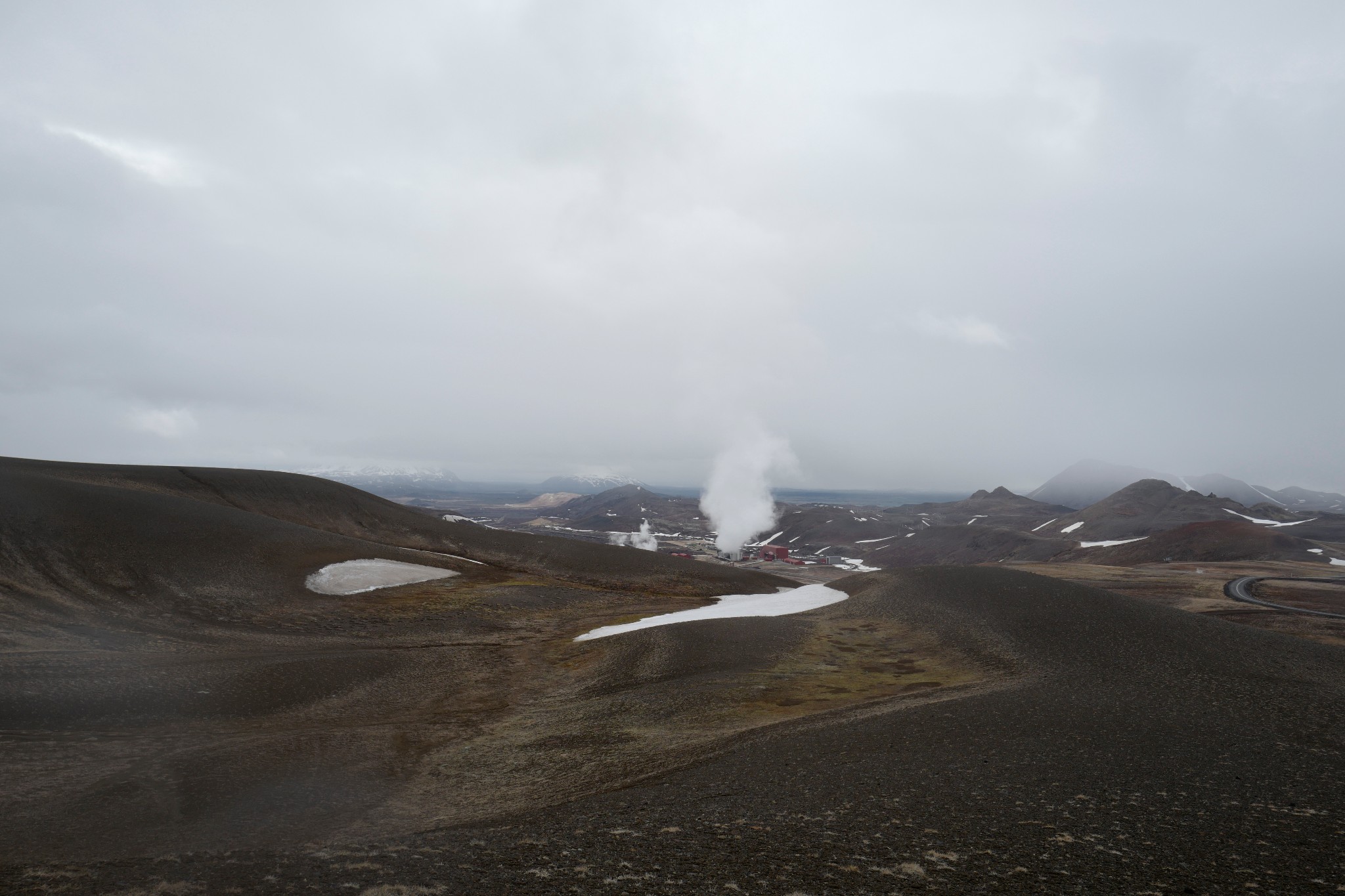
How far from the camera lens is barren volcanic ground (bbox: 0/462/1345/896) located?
8.62m

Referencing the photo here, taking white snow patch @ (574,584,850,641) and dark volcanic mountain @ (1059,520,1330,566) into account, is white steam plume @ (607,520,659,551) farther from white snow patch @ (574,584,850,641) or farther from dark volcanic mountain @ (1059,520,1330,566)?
white snow patch @ (574,584,850,641)

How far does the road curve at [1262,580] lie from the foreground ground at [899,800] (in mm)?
35503

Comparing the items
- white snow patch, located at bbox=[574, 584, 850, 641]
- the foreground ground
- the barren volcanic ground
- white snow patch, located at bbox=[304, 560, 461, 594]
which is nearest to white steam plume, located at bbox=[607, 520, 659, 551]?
white snow patch, located at bbox=[574, 584, 850, 641]

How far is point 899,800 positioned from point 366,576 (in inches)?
1806

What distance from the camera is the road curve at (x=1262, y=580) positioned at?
48.8 m

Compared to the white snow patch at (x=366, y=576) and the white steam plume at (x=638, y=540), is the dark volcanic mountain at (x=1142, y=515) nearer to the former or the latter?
the white steam plume at (x=638, y=540)

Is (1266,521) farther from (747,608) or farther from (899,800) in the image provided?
(899,800)

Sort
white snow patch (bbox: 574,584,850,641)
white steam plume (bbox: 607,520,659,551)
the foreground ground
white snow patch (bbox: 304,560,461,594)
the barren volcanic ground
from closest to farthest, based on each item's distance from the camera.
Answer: the foreground ground, the barren volcanic ground, white snow patch (bbox: 574,584,850,641), white snow patch (bbox: 304,560,461,594), white steam plume (bbox: 607,520,659,551)

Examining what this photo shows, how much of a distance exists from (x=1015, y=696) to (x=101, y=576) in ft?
159

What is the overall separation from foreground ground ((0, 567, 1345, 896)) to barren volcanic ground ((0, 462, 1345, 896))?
8 cm

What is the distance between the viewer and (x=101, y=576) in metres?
37.0

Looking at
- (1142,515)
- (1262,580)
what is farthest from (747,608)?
(1142,515)

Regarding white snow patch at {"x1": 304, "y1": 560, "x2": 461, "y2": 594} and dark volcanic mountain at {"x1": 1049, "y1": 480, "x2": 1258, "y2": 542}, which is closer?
white snow patch at {"x1": 304, "y1": 560, "x2": 461, "y2": 594}

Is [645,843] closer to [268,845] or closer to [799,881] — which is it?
[799,881]
